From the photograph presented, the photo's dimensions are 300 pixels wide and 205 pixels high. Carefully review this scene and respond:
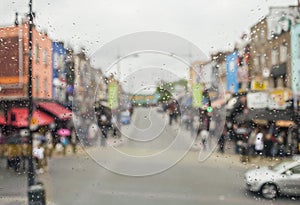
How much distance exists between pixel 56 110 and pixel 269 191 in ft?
11.2

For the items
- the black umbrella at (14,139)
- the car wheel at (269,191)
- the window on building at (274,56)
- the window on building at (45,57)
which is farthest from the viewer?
the black umbrella at (14,139)

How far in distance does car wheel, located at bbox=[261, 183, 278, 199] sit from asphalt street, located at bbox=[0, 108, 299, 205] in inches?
4.3

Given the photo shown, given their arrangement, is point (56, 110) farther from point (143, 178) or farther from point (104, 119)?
point (143, 178)

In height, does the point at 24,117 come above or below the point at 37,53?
below

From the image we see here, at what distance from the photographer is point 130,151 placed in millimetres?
9445

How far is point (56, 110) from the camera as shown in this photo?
18.8 ft

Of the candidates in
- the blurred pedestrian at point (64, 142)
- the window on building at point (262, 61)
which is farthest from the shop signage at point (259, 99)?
the blurred pedestrian at point (64, 142)

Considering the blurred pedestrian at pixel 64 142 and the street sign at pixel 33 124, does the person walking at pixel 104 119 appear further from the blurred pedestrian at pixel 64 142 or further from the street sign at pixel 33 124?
the street sign at pixel 33 124

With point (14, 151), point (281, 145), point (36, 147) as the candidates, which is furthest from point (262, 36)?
point (14, 151)

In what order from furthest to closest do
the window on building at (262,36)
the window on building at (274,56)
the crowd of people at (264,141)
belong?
1. the crowd of people at (264,141)
2. the window on building at (274,56)
3. the window on building at (262,36)

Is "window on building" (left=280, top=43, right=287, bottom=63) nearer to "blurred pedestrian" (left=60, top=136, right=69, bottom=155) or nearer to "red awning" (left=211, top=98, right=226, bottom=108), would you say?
"red awning" (left=211, top=98, right=226, bottom=108)

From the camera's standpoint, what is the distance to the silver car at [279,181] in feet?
18.4

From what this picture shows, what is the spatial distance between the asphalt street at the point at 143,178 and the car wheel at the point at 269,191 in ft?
0.36

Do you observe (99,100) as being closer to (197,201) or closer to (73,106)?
(73,106)
